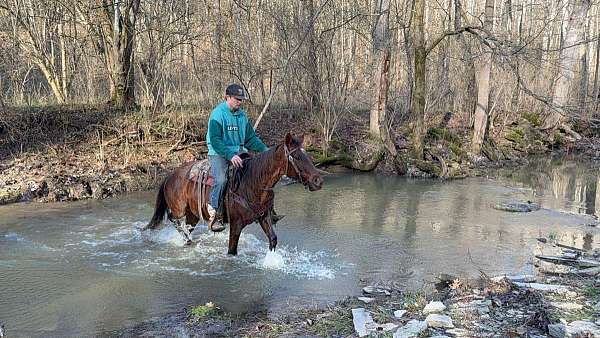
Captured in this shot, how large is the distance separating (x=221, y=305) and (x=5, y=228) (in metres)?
5.50

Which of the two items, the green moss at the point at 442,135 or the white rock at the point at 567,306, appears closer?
the white rock at the point at 567,306

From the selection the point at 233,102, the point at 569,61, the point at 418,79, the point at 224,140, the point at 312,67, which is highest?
the point at 569,61

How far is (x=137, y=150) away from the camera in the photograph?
15047 mm

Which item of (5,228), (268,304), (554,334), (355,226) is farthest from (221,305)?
(5,228)

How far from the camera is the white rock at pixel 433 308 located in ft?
17.6

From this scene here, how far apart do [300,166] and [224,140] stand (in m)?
1.43

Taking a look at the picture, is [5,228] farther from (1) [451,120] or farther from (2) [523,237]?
(1) [451,120]

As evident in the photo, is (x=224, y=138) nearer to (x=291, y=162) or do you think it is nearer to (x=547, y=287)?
(x=291, y=162)

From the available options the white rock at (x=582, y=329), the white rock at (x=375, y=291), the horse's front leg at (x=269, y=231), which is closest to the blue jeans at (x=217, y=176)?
the horse's front leg at (x=269, y=231)

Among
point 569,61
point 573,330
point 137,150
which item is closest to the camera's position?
point 573,330

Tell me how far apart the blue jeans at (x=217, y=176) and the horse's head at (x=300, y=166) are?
1.19 meters

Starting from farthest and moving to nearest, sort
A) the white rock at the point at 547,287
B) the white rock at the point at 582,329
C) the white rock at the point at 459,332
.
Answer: the white rock at the point at 547,287, the white rock at the point at 459,332, the white rock at the point at 582,329

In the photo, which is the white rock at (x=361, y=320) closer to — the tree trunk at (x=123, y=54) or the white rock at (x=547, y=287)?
the white rock at (x=547, y=287)

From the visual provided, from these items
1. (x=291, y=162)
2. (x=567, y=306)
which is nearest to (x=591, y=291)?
(x=567, y=306)
